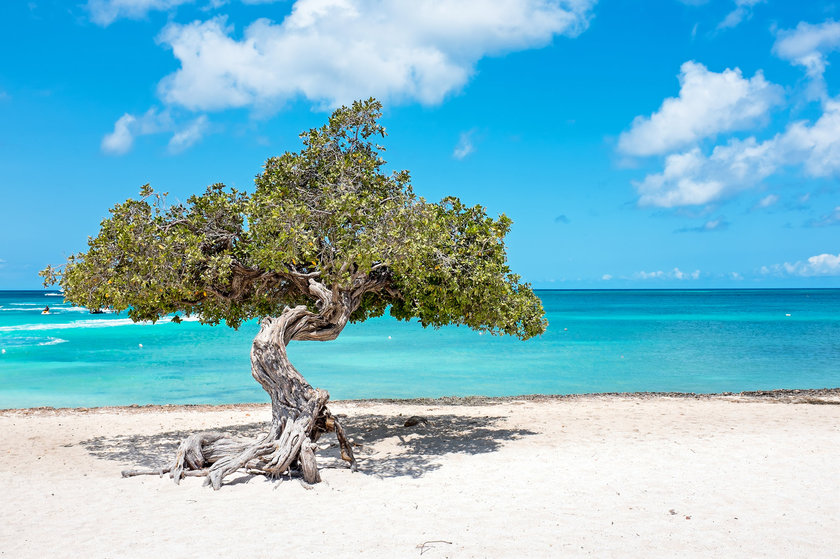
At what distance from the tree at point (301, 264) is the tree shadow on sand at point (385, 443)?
1.01m

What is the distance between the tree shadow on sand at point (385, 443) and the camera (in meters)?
11.2

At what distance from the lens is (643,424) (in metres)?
14.4

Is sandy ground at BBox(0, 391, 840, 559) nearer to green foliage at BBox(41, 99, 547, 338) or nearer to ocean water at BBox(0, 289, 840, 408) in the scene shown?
green foliage at BBox(41, 99, 547, 338)

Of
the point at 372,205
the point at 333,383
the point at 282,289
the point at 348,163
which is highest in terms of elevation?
the point at 348,163

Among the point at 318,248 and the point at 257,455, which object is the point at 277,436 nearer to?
the point at 257,455

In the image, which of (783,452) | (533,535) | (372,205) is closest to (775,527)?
(533,535)

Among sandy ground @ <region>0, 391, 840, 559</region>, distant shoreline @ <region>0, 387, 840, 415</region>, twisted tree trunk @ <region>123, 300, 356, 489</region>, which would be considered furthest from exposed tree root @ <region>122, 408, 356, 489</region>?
distant shoreline @ <region>0, 387, 840, 415</region>

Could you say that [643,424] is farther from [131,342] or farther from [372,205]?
[131,342]

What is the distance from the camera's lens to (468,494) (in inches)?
365

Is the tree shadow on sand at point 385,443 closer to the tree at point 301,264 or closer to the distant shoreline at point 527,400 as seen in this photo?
the tree at point 301,264

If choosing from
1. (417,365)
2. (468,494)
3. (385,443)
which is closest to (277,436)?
(385,443)

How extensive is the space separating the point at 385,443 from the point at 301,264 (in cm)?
393

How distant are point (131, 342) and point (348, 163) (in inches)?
1683

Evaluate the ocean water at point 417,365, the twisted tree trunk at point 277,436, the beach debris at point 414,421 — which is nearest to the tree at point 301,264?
the twisted tree trunk at point 277,436
